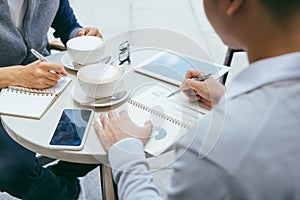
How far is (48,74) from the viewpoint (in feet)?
3.37

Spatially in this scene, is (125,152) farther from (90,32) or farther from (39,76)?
(90,32)

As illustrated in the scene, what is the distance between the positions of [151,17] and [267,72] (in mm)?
2650

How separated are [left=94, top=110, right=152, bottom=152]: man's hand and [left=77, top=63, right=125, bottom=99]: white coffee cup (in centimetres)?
8

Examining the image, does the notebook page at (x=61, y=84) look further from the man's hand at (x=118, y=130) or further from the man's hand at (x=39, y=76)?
the man's hand at (x=118, y=130)

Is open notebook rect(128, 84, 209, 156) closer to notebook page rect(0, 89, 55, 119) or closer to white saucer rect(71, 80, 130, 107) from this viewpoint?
white saucer rect(71, 80, 130, 107)

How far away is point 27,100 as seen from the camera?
982 mm

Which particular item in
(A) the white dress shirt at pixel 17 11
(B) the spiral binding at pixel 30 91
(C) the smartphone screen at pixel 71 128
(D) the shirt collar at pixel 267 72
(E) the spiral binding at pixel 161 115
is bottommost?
(C) the smartphone screen at pixel 71 128

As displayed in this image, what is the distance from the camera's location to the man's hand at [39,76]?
103 centimetres

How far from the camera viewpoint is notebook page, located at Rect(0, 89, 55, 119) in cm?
94

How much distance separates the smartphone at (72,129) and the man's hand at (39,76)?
4.9 inches

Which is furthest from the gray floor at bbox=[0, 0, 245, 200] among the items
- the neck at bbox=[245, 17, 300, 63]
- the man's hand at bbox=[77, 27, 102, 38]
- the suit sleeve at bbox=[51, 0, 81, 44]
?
the neck at bbox=[245, 17, 300, 63]

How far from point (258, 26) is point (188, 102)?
0.50 meters

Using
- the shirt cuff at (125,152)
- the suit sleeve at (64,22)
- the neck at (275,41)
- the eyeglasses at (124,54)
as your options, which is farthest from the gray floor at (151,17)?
the neck at (275,41)

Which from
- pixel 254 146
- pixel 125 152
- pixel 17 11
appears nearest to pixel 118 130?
pixel 125 152
